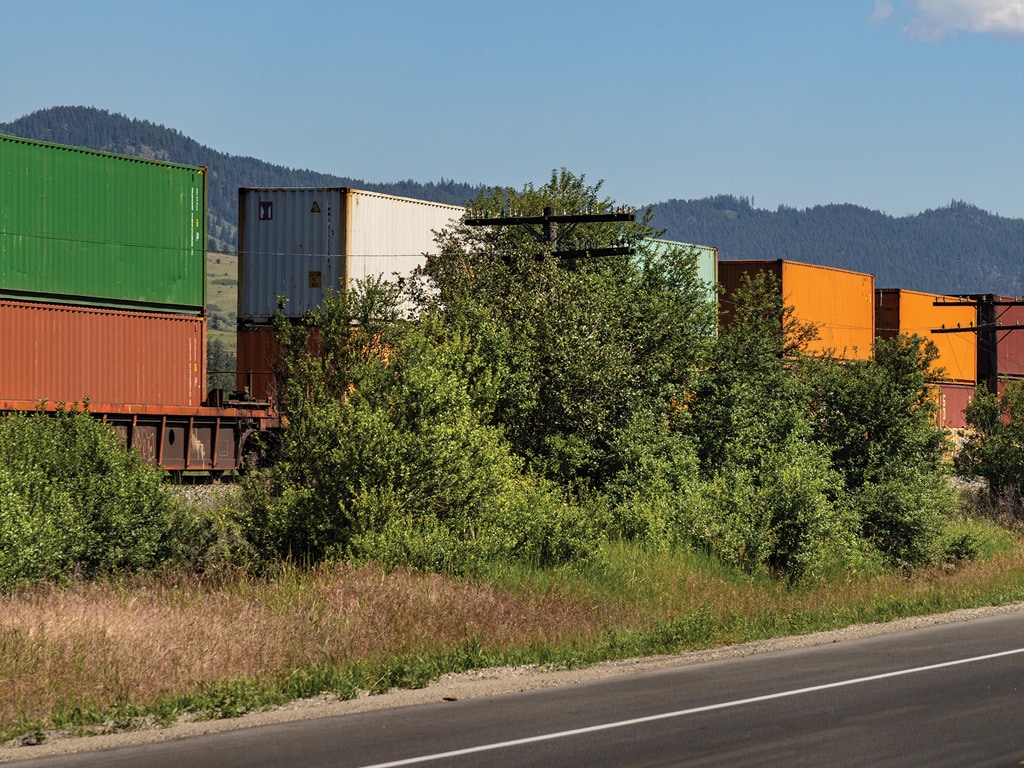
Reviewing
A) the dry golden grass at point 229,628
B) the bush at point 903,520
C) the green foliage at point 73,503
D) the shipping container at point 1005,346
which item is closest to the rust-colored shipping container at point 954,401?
the shipping container at point 1005,346

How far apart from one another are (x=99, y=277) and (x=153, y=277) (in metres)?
1.73

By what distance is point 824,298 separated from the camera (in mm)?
58438

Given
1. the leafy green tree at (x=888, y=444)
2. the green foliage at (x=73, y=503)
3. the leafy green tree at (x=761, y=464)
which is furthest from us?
the leafy green tree at (x=888, y=444)

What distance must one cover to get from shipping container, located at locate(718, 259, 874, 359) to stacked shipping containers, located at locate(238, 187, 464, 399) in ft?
51.2

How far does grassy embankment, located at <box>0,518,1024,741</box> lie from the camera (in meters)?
11.8

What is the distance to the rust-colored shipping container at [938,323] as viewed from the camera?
6556 centimetres

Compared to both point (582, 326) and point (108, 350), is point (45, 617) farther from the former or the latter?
point (108, 350)

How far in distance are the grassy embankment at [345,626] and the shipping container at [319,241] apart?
2020 centimetres

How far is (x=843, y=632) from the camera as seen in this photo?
1844 cm

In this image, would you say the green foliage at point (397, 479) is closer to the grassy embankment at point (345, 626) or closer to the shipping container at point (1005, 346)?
the grassy embankment at point (345, 626)

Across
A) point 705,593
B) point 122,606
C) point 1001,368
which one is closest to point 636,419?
point 705,593

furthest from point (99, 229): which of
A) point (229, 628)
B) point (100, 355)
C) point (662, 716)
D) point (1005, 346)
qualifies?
point (1005, 346)

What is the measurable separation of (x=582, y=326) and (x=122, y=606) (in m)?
13.3

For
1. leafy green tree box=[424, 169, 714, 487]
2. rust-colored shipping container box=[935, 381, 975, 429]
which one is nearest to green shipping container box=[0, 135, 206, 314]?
leafy green tree box=[424, 169, 714, 487]
